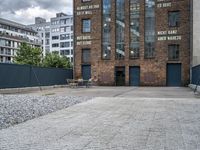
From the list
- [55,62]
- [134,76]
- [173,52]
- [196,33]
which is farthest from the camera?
[55,62]

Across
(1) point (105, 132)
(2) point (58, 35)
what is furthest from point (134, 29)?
(2) point (58, 35)

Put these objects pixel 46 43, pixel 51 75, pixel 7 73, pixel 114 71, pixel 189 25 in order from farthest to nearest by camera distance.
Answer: pixel 46 43, pixel 114 71, pixel 189 25, pixel 51 75, pixel 7 73

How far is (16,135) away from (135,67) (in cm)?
3056

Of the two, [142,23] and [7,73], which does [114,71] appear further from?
[7,73]

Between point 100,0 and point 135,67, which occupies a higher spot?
point 100,0

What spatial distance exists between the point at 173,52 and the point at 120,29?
689 cm

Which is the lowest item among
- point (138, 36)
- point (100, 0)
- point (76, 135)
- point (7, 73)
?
point (76, 135)

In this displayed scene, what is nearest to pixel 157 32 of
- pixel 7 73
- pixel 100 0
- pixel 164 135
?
pixel 100 0

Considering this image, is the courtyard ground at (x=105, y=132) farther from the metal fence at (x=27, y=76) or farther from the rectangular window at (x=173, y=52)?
the rectangular window at (x=173, y=52)

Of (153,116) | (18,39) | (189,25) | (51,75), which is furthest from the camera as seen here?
(18,39)

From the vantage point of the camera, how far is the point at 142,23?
36469 millimetres

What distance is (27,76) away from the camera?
2583 cm

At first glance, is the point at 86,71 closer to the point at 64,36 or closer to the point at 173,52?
the point at 173,52

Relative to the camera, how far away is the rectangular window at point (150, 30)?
36156 millimetres
